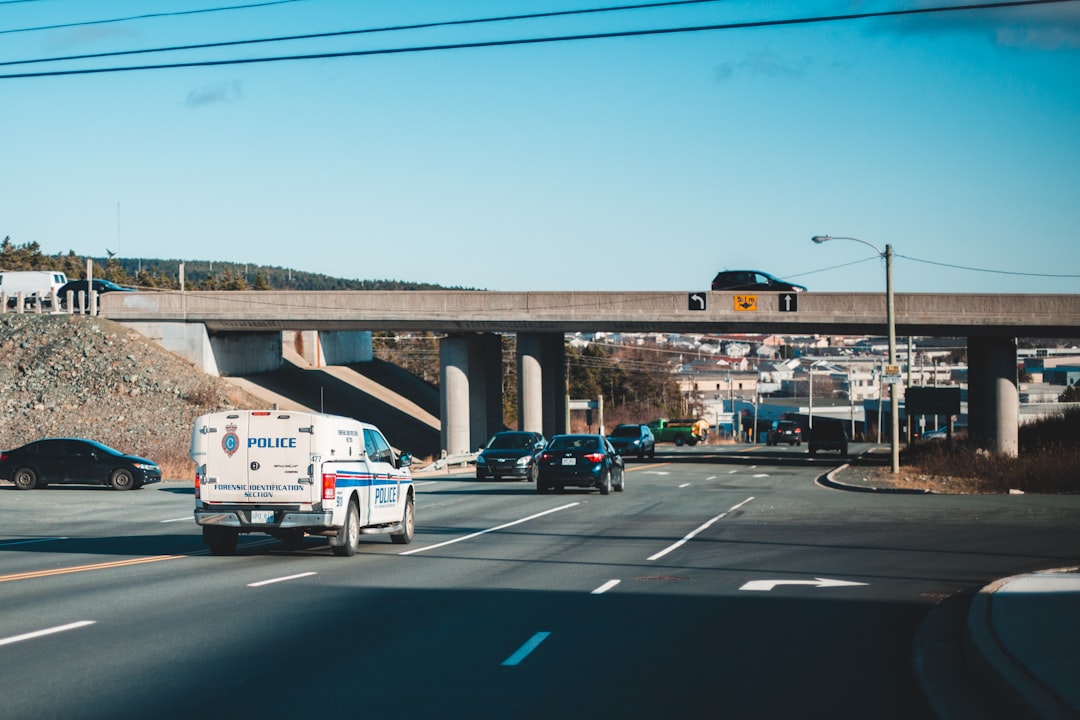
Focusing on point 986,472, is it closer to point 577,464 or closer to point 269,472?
point 577,464

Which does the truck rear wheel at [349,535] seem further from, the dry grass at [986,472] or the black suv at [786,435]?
the black suv at [786,435]

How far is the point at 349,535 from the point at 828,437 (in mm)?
53269

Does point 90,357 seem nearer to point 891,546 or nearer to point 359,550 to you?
point 359,550

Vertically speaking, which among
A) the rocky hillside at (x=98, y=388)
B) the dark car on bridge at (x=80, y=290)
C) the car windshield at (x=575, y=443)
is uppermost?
the dark car on bridge at (x=80, y=290)

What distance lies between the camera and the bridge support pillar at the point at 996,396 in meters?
59.7

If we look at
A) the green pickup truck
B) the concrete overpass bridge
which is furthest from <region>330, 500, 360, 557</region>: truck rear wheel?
the green pickup truck

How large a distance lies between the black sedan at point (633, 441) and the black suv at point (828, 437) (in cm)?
991

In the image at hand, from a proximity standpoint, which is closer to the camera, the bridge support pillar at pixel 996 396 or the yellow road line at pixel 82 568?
the yellow road line at pixel 82 568

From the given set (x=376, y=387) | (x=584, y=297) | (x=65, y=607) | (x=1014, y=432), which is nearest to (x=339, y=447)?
(x=65, y=607)

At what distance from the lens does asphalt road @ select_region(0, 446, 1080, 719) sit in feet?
29.5

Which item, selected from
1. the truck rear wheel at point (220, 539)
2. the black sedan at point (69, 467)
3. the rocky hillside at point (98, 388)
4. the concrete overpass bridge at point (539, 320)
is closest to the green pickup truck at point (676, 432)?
the concrete overpass bridge at point (539, 320)

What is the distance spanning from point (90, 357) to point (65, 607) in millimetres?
51041

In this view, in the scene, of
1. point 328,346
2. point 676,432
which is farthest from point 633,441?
point 676,432

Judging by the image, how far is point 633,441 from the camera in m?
63.1
